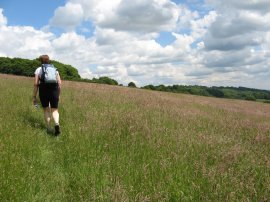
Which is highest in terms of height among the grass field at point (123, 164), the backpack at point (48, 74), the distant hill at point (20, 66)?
the distant hill at point (20, 66)

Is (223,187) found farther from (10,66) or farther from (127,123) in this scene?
(10,66)

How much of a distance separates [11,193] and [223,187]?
293cm

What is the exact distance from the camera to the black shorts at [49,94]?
909 cm

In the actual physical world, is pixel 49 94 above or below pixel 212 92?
above

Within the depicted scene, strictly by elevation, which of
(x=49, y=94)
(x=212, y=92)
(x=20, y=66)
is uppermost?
(x=20, y=66)

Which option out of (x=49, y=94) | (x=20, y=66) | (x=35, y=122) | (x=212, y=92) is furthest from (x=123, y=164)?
(x=212, y=92)

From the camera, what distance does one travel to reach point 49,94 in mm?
9094

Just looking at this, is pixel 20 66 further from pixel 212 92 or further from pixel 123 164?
pixel 123 164

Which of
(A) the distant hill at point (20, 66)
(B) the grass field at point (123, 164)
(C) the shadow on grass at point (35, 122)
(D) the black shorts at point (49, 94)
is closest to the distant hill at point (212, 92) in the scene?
(A) the distant hill at point (20, 66)

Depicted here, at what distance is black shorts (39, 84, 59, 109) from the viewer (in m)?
9.09

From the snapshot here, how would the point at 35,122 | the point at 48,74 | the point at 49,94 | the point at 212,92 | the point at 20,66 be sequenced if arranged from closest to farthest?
the point at 48,74 → the point at 49,94 → the point at 35,122 → the point at 20,66 → the point at 212,92

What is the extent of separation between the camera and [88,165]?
19.1 feet

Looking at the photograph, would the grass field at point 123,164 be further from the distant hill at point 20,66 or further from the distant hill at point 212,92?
the distant hill at point 20,66

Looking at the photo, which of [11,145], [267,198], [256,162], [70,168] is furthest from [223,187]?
[11,145]
